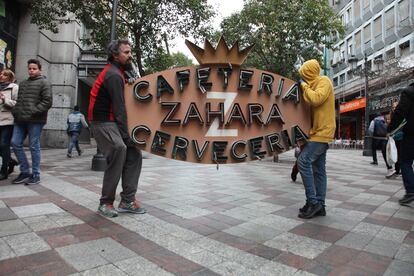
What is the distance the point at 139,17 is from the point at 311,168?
10.1 meters

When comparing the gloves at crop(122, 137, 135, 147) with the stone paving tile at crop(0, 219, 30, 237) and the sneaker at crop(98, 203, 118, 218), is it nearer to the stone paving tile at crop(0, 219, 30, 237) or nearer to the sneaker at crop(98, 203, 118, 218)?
the sneaker at crop(98, 203, 118, 218)

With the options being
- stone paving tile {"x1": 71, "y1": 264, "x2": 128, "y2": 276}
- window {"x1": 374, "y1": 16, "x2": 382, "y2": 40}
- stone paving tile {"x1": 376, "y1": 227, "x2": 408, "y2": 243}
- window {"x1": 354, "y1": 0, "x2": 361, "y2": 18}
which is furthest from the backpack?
window {"x1": 354, "y1": 0, "x2": 361, "y2": 18}

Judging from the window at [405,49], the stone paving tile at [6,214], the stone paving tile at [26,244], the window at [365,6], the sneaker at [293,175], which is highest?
the window at [365,6]

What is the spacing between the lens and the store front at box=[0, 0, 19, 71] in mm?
12217

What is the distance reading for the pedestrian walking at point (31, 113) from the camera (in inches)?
202

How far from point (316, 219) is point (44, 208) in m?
3.13

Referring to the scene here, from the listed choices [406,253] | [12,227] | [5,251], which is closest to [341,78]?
[406,253]

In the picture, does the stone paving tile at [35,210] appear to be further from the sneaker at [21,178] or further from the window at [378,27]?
the window at [378,27]

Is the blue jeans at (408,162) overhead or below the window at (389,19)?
below

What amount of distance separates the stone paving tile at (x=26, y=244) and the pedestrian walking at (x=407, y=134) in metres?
4.61

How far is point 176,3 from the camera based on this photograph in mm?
12320

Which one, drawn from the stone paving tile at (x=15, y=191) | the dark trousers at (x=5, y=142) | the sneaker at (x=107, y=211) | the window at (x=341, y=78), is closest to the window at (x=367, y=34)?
the window at (x=341, y=78)

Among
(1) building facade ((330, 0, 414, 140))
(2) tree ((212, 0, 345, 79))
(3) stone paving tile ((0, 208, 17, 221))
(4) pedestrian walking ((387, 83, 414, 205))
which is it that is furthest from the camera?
(1) building facade ((330, 0, 414, 140))

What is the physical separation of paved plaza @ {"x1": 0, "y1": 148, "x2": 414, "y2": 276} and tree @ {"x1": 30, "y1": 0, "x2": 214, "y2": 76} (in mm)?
8421
